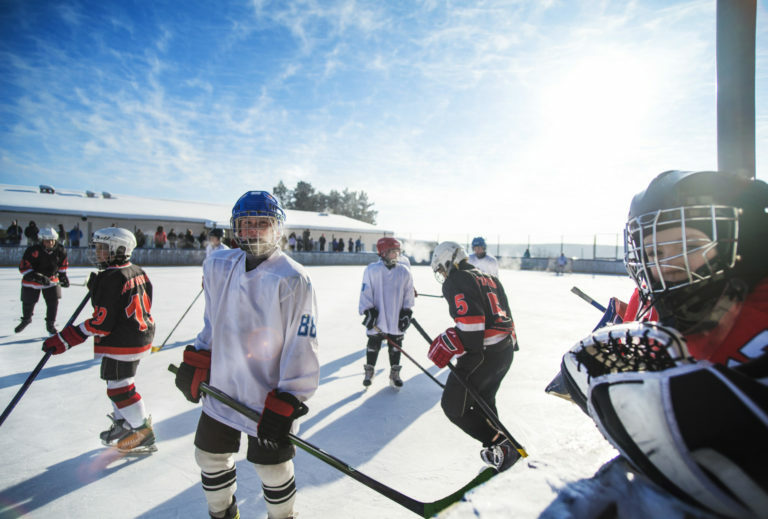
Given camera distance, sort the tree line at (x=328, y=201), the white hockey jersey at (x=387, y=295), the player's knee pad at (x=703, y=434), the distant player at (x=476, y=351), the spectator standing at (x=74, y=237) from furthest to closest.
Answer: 1. the tree line at (x=328, y=201)
2. the spectator standing at (x=74, y=237)
3. the white hockey jersey at (x=387, y=295)
4. the distant player at (x=476, y=351)
5. the player's knee pad at (x=703, y=434)

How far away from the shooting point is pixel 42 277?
654 cm

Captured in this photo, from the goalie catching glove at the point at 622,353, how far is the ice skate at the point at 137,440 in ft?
11.6

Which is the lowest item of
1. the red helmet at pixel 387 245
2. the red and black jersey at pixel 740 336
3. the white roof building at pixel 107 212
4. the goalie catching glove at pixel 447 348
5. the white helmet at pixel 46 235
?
the goalie catching glove at pixel 447 348

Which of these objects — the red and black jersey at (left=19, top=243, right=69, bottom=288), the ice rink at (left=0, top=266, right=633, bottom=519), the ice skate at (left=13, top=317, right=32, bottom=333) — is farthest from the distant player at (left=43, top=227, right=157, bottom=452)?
the red and black jersey at (left=19, top=243, right=69, bottom=288)

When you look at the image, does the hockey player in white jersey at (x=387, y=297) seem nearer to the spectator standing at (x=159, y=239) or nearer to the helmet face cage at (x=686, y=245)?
the helmet face cage at (x=686, y=245)

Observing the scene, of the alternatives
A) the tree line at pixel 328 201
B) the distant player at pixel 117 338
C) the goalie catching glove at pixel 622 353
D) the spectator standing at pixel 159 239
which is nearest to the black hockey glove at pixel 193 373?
the distant player at pixel 117 338

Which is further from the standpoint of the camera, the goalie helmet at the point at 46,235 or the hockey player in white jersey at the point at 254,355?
the goalie helmet at the point at 46,235

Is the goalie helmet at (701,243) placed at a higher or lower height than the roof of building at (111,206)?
lower

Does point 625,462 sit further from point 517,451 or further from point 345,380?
point 345,380

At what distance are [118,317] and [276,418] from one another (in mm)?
2321

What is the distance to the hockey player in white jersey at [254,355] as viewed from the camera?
1.91m

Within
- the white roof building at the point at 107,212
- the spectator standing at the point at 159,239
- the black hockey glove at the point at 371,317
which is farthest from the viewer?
the spectator standing at the point at 159,239

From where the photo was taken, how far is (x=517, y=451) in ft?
8.46

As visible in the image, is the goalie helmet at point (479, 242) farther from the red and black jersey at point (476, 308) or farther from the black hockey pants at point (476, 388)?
the black hockey pants at point (476, 388)
